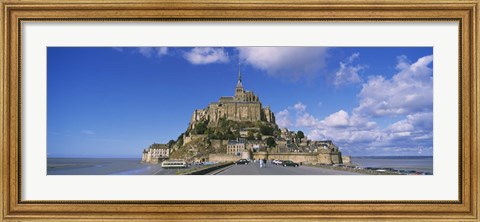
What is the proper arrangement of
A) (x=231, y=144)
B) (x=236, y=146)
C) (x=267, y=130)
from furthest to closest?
(x=267, y=130) < (x=231, y=144) < (x=236, y=146)

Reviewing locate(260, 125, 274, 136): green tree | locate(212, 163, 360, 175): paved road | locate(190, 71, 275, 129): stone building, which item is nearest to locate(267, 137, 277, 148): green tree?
locate(260, 125, 274, 136): green tree

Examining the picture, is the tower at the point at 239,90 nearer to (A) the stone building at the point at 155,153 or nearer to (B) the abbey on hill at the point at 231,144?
(B) the abbey on hill at the point at 231,144

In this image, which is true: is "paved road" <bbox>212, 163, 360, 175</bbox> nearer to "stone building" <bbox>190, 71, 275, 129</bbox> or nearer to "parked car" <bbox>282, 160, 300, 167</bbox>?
"parked car" <bbox>282, 160, 300, 167</bbox>

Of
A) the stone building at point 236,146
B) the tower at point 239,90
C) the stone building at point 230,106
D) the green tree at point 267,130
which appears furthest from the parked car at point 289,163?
the stone building at point 236,146

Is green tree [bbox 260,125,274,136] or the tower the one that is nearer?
the tower

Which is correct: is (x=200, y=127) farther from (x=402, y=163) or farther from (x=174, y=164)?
(x=402, y=163)

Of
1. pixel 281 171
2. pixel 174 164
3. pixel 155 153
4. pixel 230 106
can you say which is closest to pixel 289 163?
pixel 281 171

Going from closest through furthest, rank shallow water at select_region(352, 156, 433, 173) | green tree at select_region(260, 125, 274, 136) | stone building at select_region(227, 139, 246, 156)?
shallow water at select_region(352, 156, 433, 173)
stone building at select_region(227, 139, 246, 156)
green tree at select_region(260, 125, 274, 136)

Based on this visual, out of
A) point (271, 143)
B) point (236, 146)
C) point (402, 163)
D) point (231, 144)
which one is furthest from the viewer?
point (271, 143)

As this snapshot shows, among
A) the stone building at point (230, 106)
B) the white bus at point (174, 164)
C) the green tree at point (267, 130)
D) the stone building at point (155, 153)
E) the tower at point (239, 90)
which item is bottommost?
the white bus at point (174, 164)
